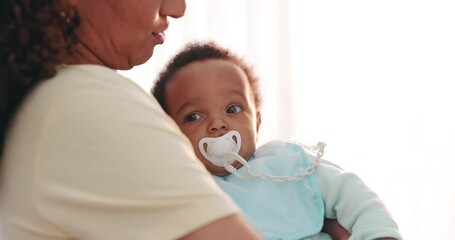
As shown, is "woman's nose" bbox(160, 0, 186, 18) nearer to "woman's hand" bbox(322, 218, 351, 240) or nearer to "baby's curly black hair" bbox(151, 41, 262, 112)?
"baby's curly black hair" bbox(151, 41, 262, 112)

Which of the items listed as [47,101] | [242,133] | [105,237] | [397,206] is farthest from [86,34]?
[397,206]

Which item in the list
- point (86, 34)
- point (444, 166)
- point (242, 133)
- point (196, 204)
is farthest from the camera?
point (444, 166)

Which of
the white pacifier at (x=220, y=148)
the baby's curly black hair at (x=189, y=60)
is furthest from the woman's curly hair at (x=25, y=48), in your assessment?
the baby's curly black hair at (x=189, y=60)

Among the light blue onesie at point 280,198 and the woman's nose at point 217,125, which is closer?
the light blue onesie at point 280,198

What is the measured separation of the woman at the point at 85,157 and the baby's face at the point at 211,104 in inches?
21.3

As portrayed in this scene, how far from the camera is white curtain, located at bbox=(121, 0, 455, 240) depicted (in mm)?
2496

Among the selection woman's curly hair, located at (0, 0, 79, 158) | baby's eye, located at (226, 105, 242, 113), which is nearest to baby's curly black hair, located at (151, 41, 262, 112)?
baby's eye, located at (226, 105, 242, 113)

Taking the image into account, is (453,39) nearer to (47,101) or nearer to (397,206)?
(397,206)

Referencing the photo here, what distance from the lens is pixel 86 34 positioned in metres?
1.17

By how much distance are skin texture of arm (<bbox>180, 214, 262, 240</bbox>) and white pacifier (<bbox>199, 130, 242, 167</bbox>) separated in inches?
23.7

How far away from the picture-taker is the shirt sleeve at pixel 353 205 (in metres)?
1.33

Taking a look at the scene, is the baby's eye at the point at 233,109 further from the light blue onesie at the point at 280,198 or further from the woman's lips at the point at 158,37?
the woman's lips at the point at 158,37

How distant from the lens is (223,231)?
0.89m

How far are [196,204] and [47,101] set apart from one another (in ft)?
0.75
